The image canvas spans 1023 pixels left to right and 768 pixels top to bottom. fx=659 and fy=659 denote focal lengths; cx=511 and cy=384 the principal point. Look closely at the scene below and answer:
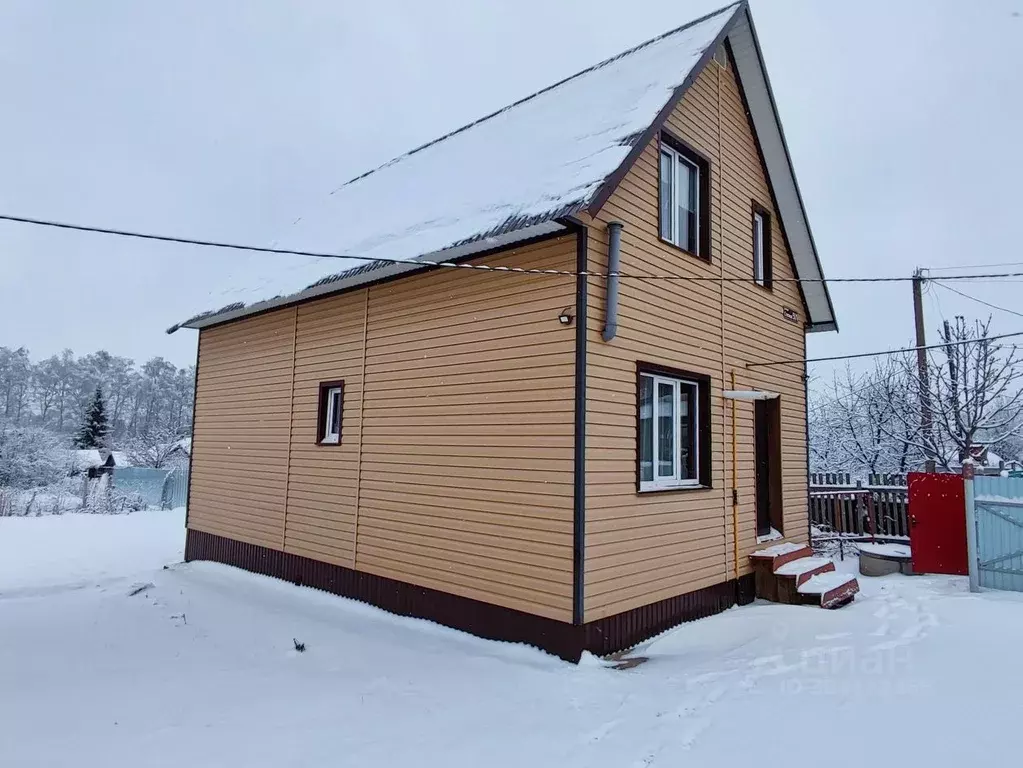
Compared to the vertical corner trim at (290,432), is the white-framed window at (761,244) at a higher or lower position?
higher

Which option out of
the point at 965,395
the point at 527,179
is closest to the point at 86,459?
the point at 527,179

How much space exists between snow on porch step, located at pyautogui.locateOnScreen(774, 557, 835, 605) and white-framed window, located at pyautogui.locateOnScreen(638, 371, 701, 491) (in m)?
1.65

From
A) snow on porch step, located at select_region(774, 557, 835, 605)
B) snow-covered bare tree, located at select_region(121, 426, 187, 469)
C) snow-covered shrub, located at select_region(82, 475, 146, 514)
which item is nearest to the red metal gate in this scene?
snow on porch step, located at select_region(774, 557, 835, 605)

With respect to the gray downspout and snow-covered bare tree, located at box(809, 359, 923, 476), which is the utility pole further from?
the gray downspout

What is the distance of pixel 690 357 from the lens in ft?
24.8

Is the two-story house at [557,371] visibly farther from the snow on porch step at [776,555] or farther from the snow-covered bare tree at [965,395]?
the snow-covered bare tree at [965,395]

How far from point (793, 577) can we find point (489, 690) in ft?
14.4

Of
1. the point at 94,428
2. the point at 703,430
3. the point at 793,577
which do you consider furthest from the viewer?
the point at 94,428

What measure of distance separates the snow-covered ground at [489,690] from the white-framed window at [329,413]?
2266 mm

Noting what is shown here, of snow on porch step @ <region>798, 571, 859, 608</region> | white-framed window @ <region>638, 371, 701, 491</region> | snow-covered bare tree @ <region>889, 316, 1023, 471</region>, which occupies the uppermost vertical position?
snow-covered bare tree @ <region>889, 316, 1023, 471</region>

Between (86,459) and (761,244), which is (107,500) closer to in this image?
(86,459)

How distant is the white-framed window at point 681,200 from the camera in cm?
768

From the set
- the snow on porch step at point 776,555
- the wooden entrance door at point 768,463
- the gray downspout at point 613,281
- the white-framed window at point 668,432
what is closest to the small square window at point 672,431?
the white-framed window at point 668,432

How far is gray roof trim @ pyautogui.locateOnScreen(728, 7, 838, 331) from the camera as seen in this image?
8.68 metres
